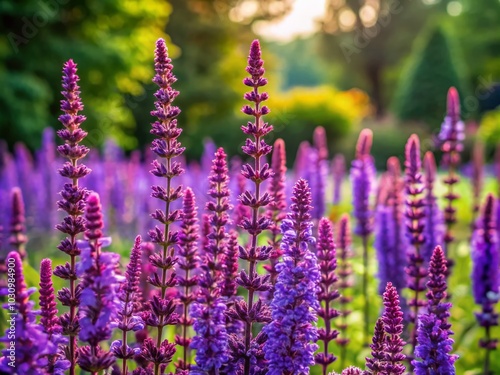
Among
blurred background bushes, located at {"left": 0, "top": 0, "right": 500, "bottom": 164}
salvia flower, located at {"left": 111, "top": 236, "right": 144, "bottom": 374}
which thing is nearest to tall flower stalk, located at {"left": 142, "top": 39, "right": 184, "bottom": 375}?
salvia flower, located at {"left": 111, "top": 236, "right": 144, "bottom": 374}

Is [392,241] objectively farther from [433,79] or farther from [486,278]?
[433,79]

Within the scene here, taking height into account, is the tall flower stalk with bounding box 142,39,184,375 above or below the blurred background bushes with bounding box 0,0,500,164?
below

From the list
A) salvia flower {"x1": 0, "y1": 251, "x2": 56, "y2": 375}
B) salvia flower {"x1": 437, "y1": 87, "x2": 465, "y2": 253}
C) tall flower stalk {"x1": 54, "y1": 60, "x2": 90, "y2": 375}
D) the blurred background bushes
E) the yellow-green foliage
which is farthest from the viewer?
the yellow-green foliage

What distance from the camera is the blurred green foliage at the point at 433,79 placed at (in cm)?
3009

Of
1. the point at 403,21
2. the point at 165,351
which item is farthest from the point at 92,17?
the point at 403,21

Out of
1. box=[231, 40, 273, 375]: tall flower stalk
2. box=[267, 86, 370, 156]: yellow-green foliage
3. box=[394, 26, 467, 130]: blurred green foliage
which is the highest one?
box=[394, 26, 467, 130]: blurred green foliage

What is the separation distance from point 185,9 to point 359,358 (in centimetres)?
3152

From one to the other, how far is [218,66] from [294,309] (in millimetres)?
33439

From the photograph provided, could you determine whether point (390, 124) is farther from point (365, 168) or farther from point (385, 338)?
point (385, 338)

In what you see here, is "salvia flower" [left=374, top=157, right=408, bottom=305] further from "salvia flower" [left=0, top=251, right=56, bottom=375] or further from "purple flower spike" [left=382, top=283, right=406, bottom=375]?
"salvia flower" [left=0, top=251, right=56, bottom=375]

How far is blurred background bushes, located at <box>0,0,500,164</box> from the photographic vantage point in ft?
62.6

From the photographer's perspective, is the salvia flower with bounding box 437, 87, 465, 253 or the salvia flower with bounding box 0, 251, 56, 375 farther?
the salvia flower with bounding box 437, 87, 465, 253

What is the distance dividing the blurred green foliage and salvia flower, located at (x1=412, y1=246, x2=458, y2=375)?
27.9 metres

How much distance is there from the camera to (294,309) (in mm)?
2424
